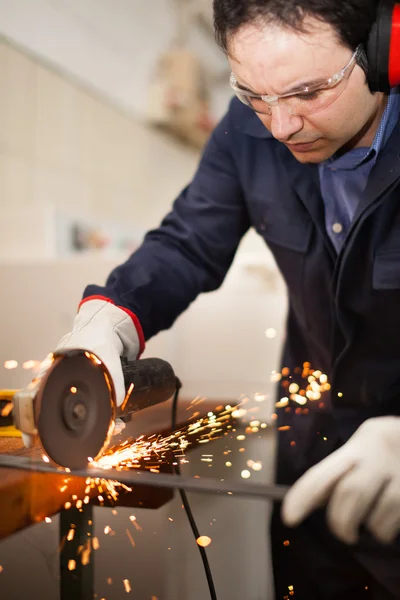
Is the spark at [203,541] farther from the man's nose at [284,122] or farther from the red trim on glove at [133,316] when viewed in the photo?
the man's nose at [284,122]

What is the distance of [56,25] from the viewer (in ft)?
7.98

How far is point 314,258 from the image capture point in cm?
123

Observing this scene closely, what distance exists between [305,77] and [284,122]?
0.08 m

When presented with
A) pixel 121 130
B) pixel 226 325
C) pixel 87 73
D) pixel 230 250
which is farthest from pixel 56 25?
pixel 230 250

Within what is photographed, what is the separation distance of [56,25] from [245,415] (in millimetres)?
1904

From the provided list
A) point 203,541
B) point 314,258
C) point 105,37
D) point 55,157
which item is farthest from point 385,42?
point 105,37

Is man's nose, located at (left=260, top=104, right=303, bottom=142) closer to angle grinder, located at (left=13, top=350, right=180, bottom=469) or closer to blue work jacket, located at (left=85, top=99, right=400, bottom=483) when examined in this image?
blue work jacket, located at (left=85, top=99, right=400, bottom=483)

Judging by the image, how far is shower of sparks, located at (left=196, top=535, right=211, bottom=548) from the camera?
829mm

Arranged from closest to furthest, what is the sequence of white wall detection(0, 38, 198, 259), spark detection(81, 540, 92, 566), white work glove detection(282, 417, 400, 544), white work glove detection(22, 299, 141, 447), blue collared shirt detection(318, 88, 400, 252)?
white work glove detection(282, 417, 400, 544)
spark detection(81, 540, 92, 566)
white work glove detection(22, 299, 141, 447)
blue collared shirt detection(318, 88, 400, 252)
white wall detection(0, 38, 198, 259)

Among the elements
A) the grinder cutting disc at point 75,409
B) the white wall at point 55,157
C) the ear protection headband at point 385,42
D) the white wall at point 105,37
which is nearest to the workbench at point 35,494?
the grinder cutting disc at point 75,409

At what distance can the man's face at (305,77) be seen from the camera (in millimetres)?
816

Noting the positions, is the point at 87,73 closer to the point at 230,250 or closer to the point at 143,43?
the point at 143,43

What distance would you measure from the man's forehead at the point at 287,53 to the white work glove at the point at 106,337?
478 mm

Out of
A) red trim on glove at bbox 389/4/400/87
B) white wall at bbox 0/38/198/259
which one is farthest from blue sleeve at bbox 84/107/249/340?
white wall at bbox 0/38/198/259
